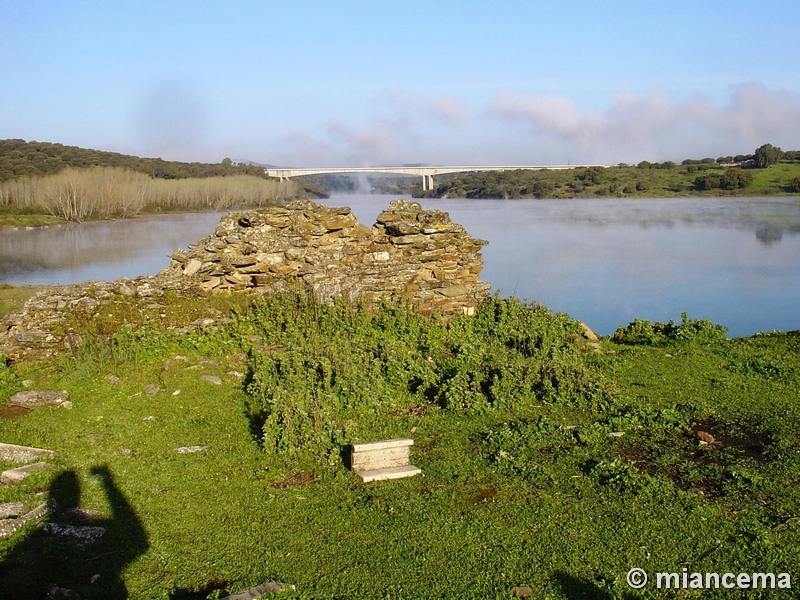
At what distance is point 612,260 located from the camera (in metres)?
23.1

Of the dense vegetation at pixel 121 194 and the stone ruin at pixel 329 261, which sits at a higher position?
the dense vegetation at pixel 121 194

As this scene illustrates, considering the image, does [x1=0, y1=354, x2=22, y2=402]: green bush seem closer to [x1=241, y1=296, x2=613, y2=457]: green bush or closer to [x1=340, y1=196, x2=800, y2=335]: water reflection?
[x1=241, y1=296, x2=613, y2=457]: green bush

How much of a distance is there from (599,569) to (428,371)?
15.0ft

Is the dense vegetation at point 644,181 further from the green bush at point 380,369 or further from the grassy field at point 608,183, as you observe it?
the green bush at point 380,369

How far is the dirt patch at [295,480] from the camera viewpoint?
5684mm

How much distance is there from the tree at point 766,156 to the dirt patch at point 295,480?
7110 centimetres

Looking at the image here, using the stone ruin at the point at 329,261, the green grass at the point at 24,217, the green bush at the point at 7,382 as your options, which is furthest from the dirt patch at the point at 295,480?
the green grass at the point at 24,217

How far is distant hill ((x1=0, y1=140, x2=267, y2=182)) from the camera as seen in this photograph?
6446cm

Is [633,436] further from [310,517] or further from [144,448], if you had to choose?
[144,448]

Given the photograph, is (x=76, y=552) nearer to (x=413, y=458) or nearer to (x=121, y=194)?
(x=413, y=458)

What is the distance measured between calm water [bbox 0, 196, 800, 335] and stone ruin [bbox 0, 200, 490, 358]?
2.46m

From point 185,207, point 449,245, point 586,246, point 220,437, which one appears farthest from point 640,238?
point 185,207

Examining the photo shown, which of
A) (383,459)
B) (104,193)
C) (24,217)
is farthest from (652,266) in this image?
(24,217)

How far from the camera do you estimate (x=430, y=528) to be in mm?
4793
